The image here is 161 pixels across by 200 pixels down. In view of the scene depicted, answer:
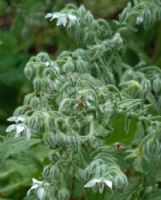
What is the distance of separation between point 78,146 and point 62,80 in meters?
0.31

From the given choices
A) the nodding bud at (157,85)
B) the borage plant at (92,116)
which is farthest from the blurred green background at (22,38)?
the nodding bud at (157,85)

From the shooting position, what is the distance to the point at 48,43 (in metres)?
4.77

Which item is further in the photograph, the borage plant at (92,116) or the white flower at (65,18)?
the white flower at (65,18)

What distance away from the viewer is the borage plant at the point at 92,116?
6.80 feet

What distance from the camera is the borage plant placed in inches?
81.6

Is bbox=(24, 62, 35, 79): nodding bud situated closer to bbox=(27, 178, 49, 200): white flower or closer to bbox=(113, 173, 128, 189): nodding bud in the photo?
bbox=(27, 178, 49, 200): white flower

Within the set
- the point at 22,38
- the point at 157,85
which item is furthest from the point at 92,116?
the point at 22,38

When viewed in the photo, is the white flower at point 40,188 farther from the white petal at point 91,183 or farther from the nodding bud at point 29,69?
the nodding bud at point 29,69

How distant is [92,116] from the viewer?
2168 millimetres

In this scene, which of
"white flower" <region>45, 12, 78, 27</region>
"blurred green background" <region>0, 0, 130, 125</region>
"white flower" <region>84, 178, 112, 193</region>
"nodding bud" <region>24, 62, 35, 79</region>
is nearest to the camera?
"white flower" <region>84, 178, 112, 193</region>

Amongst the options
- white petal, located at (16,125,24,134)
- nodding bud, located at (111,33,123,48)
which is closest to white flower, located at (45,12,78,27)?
nodding bud, located at (111,33,123,48)

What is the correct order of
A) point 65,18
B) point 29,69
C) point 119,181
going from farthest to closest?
point 65,18
point 29,69
point 119,181

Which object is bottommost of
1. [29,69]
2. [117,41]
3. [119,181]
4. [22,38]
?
[119,181]

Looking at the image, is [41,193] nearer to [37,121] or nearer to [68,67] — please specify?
[37,121]
